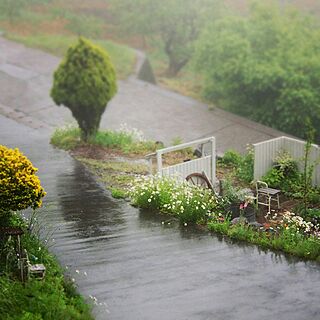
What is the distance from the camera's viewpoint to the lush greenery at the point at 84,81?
16656 millimetres

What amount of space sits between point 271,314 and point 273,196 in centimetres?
562

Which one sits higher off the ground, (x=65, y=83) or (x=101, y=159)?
(x=65, y=83)

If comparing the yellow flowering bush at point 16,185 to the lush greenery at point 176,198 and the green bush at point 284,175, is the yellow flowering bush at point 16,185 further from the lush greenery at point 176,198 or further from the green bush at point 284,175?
the green bush at point 284,175

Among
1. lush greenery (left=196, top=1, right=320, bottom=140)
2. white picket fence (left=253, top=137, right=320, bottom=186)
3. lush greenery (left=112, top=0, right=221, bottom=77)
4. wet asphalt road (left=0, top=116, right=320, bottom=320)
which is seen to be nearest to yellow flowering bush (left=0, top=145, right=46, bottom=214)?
wet asphalt road (left=0, top=116, right=320, bottom=320)

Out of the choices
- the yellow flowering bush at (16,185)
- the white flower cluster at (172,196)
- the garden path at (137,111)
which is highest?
the yellow flowering bush at (16,185)

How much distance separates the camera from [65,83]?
54.8 feet

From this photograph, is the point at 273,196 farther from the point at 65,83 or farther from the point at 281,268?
the point at 65,83

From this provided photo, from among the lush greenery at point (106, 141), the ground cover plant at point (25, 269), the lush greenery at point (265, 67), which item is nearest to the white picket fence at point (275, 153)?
the lush greenery at point (106, 141)

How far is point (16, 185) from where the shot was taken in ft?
31.6

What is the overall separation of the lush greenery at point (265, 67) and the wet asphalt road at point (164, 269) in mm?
11004

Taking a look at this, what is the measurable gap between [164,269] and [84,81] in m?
7.19

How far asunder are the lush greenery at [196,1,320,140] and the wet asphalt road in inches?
433

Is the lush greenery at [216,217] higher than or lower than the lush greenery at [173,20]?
lower

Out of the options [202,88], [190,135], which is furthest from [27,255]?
[202,88]
